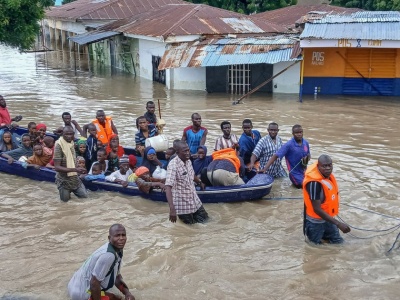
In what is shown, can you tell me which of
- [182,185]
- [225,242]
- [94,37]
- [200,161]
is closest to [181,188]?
[182,185]

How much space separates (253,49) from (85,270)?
14.9 m

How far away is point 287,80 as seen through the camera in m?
19.8

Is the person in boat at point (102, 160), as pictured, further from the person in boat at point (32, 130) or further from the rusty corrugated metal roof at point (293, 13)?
the rusty corrugated metal roof at point (293, 13)

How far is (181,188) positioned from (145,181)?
151 cm

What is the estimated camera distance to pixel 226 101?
18766mm

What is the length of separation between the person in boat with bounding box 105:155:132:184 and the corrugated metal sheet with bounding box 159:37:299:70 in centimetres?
1010

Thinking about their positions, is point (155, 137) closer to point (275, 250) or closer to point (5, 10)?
point (275, 250)

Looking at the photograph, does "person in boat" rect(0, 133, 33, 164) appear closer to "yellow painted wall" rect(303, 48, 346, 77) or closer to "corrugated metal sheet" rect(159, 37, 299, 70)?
"corrugated metal sheet" rect(159, 37, 299, 70)

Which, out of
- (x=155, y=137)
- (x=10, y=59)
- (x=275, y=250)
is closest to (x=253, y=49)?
(x=155, y=137)

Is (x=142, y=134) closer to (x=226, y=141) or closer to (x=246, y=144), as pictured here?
(x=226, y=141)

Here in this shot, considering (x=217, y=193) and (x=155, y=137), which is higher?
(x=155, y=137)

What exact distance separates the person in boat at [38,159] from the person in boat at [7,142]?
Result: 1098 millimetres

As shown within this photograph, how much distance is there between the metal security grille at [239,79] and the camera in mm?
20359

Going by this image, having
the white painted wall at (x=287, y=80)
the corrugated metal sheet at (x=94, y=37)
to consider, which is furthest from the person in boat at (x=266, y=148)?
the corrugated metal sheet at (x=94, y=37)
